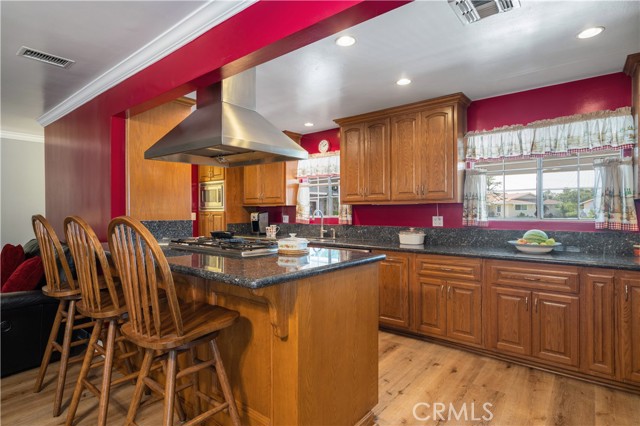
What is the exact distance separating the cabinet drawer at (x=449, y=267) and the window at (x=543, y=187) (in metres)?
0.78

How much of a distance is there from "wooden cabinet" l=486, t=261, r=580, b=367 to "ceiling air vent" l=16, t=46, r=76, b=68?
3686 mm

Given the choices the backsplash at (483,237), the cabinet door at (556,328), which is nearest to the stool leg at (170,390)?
the cabinet door at (556,328)

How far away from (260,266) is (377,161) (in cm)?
256

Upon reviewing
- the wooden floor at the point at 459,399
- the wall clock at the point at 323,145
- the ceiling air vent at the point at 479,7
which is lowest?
the wooden floor at the point at 459,399

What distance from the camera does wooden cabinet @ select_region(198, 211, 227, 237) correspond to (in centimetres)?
530

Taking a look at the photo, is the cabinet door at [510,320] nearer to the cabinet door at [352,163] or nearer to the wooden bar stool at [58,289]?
the cabinet door at [352,163]

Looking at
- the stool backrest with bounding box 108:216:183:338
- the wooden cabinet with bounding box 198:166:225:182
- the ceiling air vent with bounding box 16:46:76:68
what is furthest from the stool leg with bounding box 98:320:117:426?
the wooden cabinet with bounding box 198:166:225:182

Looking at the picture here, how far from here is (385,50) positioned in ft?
8.12

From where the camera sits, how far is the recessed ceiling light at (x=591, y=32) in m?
2.17

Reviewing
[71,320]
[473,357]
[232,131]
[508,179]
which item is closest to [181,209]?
[71,320]

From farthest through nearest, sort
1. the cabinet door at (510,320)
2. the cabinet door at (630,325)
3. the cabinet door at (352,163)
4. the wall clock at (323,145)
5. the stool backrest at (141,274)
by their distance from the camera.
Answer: the wall clock at (323,145) < the cabinet door at (352,163) < the cabinet door at (510,320) < the cabinet door at (630,325) < the stool backrest at (141,274)

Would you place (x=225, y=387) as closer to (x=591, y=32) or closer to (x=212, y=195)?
(x=591, y=32)

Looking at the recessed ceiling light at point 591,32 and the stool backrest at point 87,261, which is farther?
the recessed ceiling light at point 591,32

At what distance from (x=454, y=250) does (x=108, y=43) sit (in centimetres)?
317
